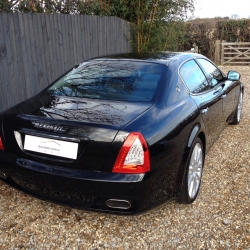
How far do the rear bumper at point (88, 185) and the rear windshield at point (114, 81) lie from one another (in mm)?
775

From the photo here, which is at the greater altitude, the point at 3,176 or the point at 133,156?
the point at 133,156

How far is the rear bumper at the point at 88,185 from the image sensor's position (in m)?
2.03

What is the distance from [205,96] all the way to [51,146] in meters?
1.85

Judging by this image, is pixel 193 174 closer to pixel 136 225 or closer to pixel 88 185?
pixel 136 225

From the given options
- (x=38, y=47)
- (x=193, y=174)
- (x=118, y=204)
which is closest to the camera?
(x=118, y=204)

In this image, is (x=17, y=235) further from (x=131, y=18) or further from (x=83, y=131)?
(x=131, y=18)

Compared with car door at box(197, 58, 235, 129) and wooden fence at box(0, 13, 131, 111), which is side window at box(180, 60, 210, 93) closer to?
car door at box(197, 58, 235, 129)

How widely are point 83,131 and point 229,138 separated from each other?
10.3 ft

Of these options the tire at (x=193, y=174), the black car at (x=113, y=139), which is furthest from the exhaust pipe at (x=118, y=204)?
the tire at (x=193, y=174)

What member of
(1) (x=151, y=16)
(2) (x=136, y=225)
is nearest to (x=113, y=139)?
(2) (x=136, y=225)

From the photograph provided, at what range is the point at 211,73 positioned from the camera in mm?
3926

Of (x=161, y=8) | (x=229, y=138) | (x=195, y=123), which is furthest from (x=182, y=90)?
(x=161, y=8)

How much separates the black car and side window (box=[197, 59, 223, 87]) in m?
0.79

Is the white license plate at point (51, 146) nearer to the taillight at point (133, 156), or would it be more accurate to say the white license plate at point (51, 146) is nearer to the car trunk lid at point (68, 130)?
the car trunk lid at point (68, 130)
